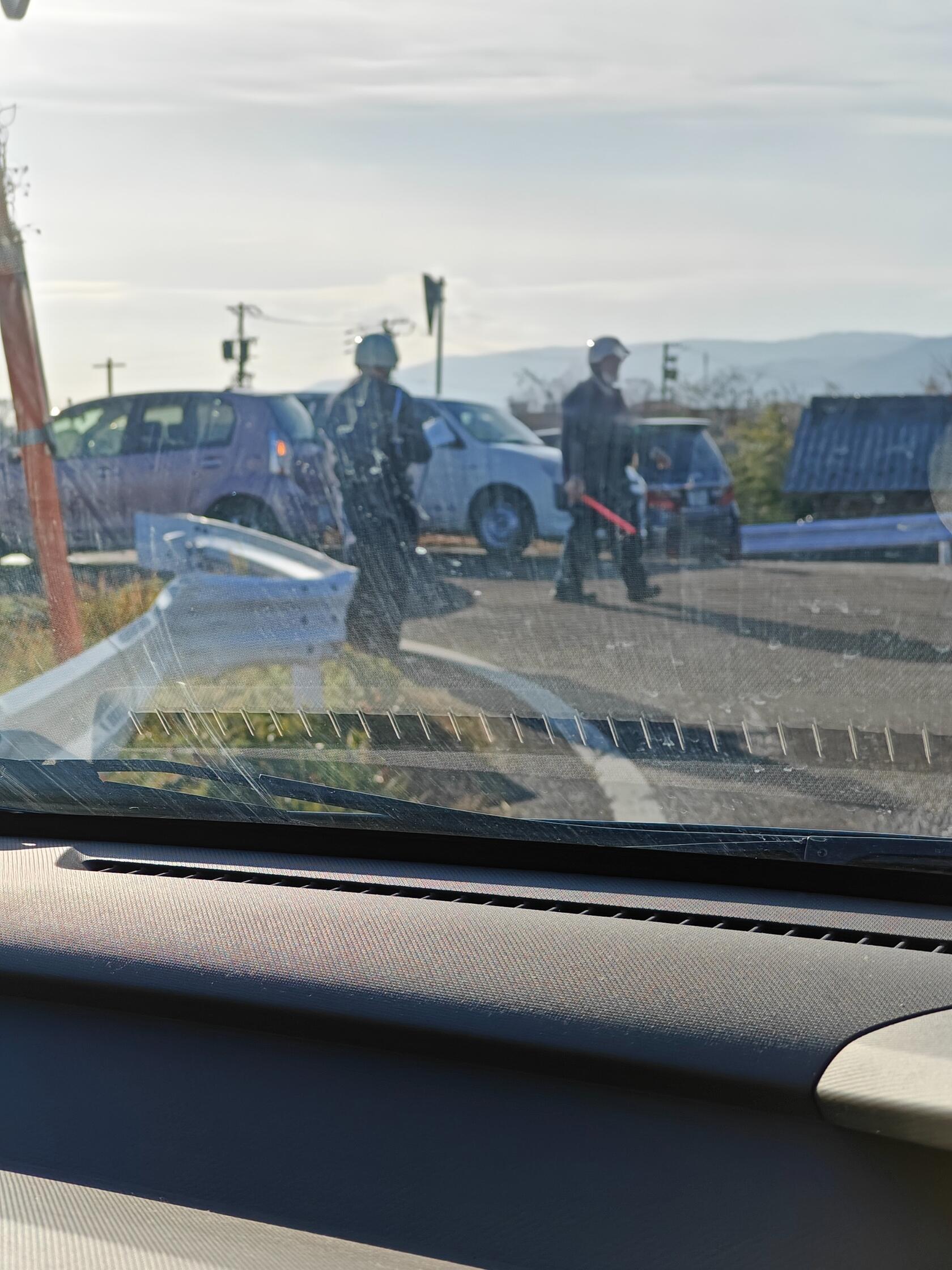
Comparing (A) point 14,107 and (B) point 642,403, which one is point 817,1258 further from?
(A) point 14,107

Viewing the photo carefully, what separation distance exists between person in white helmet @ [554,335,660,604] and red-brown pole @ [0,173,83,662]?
3.73ft

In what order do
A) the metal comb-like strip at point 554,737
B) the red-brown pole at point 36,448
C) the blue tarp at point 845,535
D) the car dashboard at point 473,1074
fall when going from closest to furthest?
the car dashboard at point 473,1074, the blue tarp at point 845,535, the metal comb-like strip at point 554,737, the red-brown pole at point 36,448

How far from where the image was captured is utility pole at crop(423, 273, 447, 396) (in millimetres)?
2574

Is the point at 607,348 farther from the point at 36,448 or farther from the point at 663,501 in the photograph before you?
the point at 36,448

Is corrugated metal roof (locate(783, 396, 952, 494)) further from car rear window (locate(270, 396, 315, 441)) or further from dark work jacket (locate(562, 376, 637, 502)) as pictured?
car rear window (locate(270, 396, 315, 441))

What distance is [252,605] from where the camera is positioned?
9.50ft

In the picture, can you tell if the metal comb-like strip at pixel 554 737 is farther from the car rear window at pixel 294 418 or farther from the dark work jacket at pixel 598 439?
the car rear window at pixel 294 418

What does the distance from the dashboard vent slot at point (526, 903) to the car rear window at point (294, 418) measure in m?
0.88

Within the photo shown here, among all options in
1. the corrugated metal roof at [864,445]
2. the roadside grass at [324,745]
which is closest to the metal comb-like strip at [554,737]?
the roadside grass at [324,745]

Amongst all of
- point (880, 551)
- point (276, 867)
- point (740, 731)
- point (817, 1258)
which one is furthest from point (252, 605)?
point (817, 1258)

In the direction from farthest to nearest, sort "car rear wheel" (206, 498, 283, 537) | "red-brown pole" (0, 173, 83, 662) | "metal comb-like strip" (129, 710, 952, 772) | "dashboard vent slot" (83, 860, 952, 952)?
"red-brown pole" (0, 173, 83, 662), "car rear wheel" (206, 498, 283, 537), "metal comb-like strip" (129, 710, 952, 772), "dashboard vent slot" (83, 860, 952, 952)

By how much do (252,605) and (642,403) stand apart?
38.8 inches

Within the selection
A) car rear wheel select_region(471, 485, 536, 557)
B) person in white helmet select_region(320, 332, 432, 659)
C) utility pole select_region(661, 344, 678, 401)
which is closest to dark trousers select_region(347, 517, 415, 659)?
person in white helmet select_region(320, 332, 432, 659)

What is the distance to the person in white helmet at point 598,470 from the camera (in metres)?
2.42
